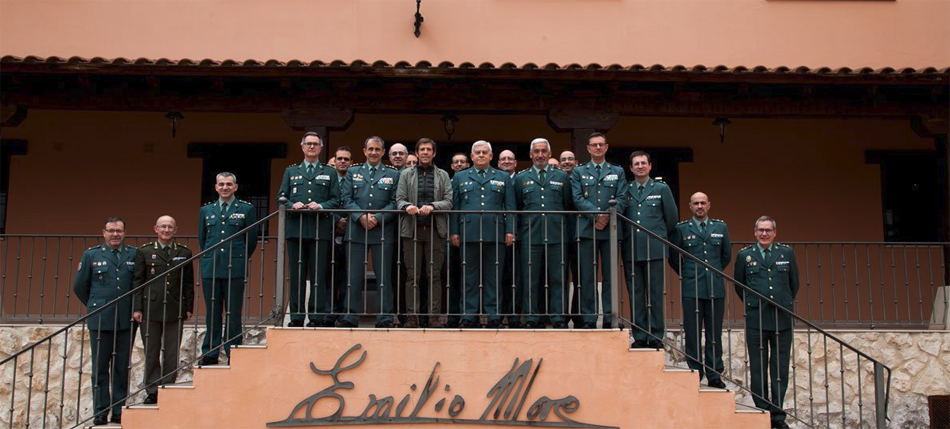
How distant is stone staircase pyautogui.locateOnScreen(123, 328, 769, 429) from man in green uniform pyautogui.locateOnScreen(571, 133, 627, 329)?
15.2 inches

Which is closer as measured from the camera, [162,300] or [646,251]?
[646,251]

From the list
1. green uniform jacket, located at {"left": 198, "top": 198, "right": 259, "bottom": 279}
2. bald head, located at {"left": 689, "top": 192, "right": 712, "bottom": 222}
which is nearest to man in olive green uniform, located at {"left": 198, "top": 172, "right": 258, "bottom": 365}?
green uniform jacket, located at {"left": 198, "top": 198, "right": 259, "bottom": 279}

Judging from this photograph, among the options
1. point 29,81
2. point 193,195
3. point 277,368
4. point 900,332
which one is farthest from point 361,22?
point 900,332

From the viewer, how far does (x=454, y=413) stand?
7148mm

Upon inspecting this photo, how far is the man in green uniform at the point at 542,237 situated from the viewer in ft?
24.8

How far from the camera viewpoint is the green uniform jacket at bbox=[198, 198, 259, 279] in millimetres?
7805

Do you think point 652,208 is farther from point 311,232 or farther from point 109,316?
point 109,316

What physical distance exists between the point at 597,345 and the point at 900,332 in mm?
4193

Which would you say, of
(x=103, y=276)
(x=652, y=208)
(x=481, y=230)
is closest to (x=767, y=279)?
(x=652, y=208)

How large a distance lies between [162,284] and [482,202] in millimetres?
2870

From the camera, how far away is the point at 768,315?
7867 mm

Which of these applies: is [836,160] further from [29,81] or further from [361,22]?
[29,81]

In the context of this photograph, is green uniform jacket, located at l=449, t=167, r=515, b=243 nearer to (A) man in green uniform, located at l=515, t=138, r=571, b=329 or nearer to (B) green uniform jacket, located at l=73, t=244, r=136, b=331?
(A) man in green uniform, located at l=515, t=138, r=571, b=329

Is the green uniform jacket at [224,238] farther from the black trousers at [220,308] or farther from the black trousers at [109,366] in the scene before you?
the black trousers at [109,366]
